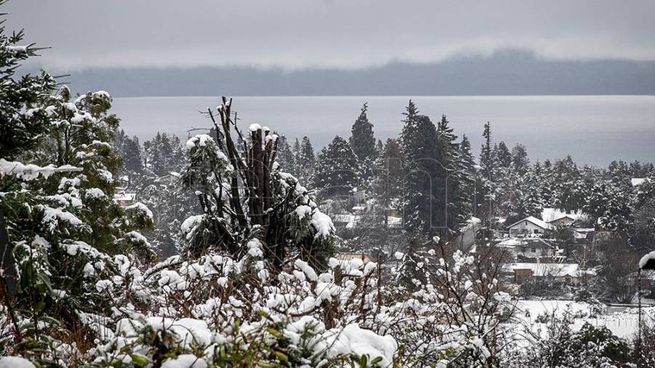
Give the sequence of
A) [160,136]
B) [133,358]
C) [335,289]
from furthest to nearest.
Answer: [160,136]
[335,289]
[133,358]

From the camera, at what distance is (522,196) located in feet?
171

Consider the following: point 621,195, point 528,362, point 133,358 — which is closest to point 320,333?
point 133,358

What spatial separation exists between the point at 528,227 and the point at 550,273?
11687 mm

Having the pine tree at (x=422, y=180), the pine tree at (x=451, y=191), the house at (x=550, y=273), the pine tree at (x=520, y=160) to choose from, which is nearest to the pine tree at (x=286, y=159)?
the pine tree at (x=422, y=180)

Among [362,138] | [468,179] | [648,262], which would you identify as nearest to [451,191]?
[468,179]

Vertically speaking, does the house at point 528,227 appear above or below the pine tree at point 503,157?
below

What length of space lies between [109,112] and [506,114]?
192 meters

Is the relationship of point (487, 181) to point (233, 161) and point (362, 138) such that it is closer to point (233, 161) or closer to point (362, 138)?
point (362, 138)

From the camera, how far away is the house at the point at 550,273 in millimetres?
34969

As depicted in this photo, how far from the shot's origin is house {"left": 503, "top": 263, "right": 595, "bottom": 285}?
3497 centimetres

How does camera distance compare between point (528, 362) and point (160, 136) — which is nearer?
point (528, 362)

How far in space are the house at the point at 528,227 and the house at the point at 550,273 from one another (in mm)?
7198

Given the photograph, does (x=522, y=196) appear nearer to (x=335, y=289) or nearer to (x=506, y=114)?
(x=335, y=289)

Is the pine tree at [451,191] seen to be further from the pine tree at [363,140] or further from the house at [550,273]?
the pine tree at [363,140]
